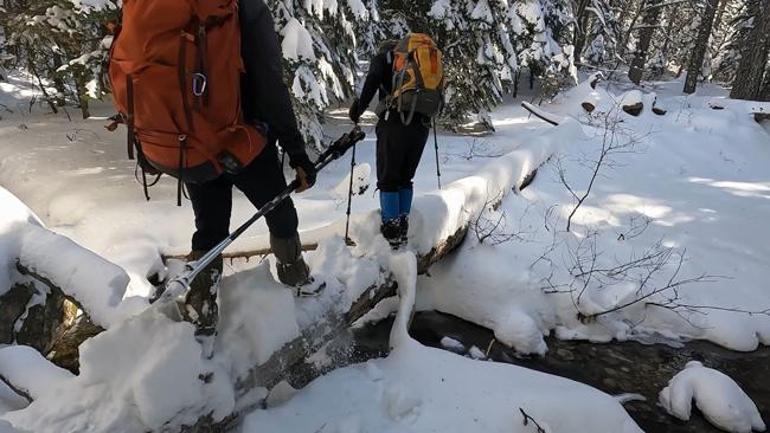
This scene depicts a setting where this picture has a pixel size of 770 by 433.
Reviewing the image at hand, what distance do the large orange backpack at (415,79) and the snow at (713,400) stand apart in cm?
308

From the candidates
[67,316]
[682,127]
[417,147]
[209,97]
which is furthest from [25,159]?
[682,127]

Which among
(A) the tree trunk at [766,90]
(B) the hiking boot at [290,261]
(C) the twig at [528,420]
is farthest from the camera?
(A) the tree trunk at [766,90]

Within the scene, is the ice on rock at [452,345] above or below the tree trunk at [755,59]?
below

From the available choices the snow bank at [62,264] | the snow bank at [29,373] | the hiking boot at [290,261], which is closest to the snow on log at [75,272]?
the snow bank at [62,264]

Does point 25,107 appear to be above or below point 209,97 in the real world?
below

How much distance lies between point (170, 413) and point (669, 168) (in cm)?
987

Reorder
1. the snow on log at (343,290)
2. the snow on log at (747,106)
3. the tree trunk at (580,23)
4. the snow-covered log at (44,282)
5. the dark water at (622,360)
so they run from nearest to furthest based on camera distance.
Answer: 1. the snow on log at (343,290)
2. the snow-covered log at (44,282)
3. the dark water at (622,360)
4. the snow on log at (747,106)
5. the tree trunk at (580,23)

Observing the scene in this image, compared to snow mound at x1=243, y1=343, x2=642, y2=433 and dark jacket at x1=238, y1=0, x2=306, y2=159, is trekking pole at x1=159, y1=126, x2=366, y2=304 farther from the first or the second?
snow mound at x1=243, y1=343, x2=642, y2=433

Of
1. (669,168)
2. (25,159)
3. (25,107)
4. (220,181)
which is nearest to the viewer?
(220,181)

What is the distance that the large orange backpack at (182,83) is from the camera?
209cm

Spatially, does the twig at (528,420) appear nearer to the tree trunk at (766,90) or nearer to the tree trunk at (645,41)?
the tree trunk at (766,90)

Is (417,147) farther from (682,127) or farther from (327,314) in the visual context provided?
(682,127)

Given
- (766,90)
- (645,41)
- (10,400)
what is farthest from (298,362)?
(645,41)

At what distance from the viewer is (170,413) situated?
229 centimetres
